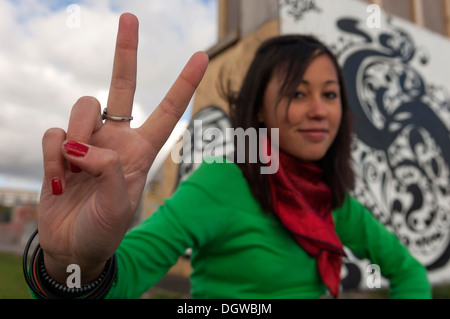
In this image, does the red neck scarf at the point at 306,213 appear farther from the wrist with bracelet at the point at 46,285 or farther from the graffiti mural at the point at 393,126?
the graffiti mural at the point at 393,126

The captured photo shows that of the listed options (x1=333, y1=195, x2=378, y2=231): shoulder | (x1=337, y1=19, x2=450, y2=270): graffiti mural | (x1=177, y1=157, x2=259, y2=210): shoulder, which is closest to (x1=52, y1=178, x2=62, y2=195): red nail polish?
(x1=177, y1=157, x2=259, y2=210): shoulder

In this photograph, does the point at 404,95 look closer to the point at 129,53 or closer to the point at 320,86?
the point at 320,86

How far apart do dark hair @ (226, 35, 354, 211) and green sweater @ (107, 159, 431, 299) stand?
0.05 meters

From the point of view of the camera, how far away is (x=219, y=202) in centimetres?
83

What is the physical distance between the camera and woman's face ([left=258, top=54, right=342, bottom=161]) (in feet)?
3.14

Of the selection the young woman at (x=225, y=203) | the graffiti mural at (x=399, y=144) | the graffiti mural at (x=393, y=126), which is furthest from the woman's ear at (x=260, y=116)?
the graffiti mural at (x=399, y=144)

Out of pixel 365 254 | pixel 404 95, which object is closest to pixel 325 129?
pixel 365 254

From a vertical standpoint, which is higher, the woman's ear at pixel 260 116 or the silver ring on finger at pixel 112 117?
the woman's ear at pixel 260 116

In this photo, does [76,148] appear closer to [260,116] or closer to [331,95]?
[260,116]

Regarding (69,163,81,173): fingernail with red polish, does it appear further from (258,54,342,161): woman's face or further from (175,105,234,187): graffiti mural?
(175,105,234,187): graffiti mural

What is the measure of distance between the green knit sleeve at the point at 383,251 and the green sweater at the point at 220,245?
284 mm

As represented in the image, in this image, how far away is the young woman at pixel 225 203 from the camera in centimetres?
54

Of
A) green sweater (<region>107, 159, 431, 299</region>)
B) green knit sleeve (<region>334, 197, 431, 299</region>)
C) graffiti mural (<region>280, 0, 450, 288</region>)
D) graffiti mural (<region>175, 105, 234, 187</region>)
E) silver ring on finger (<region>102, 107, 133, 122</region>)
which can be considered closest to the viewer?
silver ring on finger (<region>102, 107, 133, 122</region>)

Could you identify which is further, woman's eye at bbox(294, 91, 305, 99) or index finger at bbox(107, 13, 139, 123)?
woman's eye at bbox(294, 91, 305, 99)
